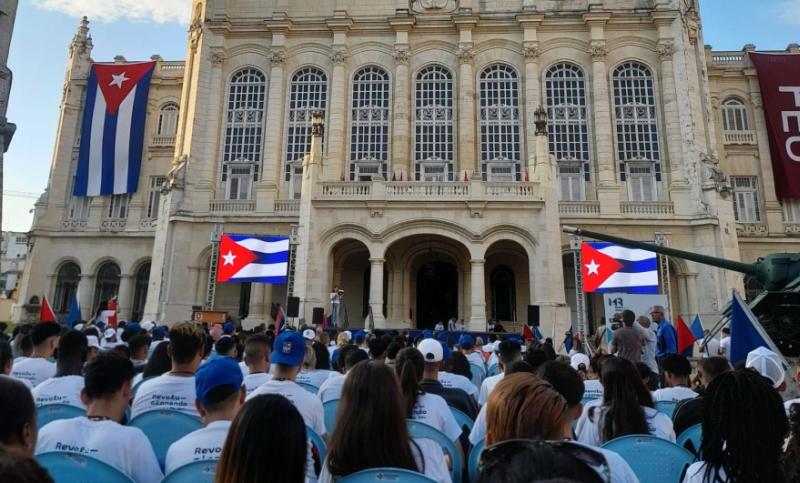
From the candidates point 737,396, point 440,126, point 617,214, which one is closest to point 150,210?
point 440,126

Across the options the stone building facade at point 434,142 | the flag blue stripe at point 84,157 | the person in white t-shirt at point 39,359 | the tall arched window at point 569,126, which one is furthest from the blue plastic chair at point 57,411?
the flag blue stripe at point 84,157

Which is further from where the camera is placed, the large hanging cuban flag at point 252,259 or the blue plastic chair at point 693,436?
the large hanging cuban flag at point 252,259

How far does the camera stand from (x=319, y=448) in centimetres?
377

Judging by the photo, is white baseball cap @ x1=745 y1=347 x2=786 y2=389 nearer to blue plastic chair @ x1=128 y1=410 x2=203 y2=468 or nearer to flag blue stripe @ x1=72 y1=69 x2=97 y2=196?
blue plastic chair @ x1=128 y1=410 x2=203 y2=468

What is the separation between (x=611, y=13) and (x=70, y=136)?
34613 millimetres

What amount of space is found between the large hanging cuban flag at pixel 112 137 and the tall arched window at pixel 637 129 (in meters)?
29.0

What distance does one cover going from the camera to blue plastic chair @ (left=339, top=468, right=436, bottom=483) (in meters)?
2.55

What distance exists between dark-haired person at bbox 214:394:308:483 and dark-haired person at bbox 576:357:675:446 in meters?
2.76

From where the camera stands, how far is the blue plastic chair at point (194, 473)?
2.70m

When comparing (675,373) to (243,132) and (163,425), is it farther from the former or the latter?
(243,132)

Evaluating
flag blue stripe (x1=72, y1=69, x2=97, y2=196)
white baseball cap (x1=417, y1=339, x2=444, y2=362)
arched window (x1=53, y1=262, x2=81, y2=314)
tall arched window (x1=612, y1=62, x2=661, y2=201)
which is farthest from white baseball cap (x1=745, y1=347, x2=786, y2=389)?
arched window (x1=53, y1=262, x2=81, y2=314)

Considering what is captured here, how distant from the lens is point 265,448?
6.86 feet

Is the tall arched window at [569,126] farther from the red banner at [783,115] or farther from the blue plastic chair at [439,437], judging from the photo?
the blue plastic chair at [439,437]

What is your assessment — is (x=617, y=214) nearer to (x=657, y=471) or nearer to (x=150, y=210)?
(x=657, y=471)
